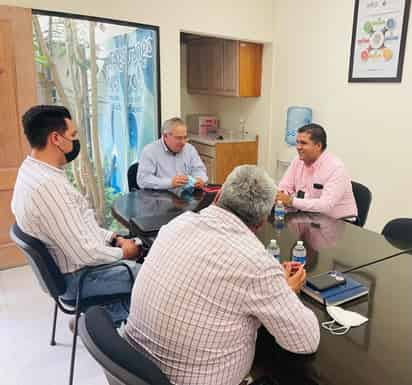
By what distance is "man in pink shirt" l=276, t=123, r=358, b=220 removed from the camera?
2396 mm

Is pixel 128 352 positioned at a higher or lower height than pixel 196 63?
lower

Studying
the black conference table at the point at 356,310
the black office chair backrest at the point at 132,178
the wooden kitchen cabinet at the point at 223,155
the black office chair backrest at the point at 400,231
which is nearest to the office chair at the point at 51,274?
the black conference table at the point at 356,310

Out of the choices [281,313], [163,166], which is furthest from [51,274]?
[163,166]

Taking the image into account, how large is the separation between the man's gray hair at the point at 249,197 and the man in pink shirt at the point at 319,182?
124cm

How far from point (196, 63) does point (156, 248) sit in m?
4.45

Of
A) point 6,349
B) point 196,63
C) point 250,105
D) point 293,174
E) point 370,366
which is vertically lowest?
point 6,349

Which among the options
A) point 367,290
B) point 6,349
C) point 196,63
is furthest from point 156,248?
point 196,63

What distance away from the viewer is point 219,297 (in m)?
0.99

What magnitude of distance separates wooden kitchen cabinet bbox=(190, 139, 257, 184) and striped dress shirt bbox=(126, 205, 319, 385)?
332cm

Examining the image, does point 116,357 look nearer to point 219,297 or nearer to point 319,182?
point 219,297

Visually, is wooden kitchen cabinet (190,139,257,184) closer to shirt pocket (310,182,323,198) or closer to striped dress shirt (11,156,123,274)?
shirt pocket (310,182,323,198)

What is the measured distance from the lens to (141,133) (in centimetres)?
382

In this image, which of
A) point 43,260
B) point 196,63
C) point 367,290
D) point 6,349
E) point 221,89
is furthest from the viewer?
point 196,63

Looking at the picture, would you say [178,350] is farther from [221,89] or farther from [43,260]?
[221,89]
